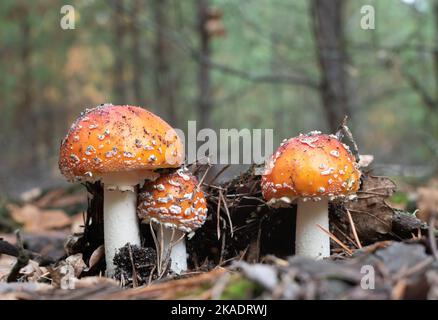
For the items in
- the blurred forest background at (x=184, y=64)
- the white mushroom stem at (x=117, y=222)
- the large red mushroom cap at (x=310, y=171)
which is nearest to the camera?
the large red mushroom cap at (x=310, y=171)

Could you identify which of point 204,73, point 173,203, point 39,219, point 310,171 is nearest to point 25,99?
point 204,73

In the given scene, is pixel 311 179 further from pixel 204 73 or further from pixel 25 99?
pixel 25 99

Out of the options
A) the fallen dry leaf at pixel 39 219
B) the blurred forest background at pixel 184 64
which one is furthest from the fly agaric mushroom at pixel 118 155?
the blurred forest background at pixel 184 64

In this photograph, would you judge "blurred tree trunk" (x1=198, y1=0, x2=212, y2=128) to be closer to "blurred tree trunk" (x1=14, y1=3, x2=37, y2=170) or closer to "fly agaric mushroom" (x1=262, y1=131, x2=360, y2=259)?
"fly agaric mushroom" (x1=262, y1=131, x2=360, y2=259)

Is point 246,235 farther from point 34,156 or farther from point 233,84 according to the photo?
point 233,84

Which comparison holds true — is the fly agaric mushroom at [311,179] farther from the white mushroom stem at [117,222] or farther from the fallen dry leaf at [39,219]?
the fallen dry leaf at [39,219]

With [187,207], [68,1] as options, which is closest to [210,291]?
[187,207]
